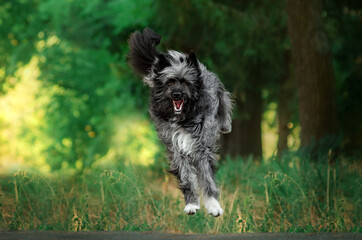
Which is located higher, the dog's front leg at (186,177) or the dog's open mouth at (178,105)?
the dog's open mouth at (178,105)

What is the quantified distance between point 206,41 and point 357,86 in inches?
153

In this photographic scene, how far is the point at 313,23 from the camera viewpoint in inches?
443

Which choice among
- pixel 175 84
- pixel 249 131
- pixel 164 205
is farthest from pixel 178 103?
pixel 249 131

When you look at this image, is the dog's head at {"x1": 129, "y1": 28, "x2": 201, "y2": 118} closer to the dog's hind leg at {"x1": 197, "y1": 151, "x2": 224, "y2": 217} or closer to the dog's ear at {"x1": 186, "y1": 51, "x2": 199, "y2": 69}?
the dog's ear at {"x1": 186, "y1": 51, "x2": 199, "y2": 69}

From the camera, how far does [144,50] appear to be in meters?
6.32

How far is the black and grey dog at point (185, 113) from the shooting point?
19.2 feet

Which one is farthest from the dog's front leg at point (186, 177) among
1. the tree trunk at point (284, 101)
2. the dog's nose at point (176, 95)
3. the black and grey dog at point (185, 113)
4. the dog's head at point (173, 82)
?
the tree trunk at point (284, 101)

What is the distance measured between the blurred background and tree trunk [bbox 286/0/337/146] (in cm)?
2

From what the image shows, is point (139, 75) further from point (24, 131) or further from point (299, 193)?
point (24, 131)

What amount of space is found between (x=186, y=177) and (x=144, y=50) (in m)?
1.53

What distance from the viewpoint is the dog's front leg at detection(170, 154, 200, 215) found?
599cm

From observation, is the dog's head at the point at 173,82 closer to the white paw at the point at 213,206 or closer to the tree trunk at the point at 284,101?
the white paw at the point at 213,206

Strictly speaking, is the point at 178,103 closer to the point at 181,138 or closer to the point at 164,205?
the point at 181,138

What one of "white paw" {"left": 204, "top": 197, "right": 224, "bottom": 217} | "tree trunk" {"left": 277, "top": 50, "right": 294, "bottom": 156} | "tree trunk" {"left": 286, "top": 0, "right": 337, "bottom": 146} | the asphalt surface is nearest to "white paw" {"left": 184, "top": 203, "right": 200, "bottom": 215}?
"white paw" {"left": 204, "top": 197, "right": 224, "bottom": 217}
